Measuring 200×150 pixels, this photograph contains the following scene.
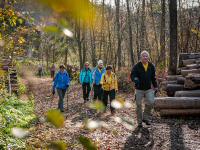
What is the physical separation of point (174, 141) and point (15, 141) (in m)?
3.66

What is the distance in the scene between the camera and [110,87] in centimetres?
1274

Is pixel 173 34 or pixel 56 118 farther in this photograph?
pixel 173 34

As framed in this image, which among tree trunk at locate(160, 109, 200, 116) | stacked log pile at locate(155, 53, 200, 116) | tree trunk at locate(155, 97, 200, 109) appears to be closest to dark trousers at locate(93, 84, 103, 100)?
stacked log pile at locate(155, 53, 200, 116)

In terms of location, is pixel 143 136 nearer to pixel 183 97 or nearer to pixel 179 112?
pixel 179 112

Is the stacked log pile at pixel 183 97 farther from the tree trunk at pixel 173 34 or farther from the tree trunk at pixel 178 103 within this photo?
the tree trunk at pixel 173 34

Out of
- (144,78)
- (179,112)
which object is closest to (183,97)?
(179,112)

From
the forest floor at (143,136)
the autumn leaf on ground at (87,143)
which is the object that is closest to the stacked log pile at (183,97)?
the forest floor at (143,136)

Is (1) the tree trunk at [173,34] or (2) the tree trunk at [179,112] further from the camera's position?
(1) the tree trunk at [173,34]

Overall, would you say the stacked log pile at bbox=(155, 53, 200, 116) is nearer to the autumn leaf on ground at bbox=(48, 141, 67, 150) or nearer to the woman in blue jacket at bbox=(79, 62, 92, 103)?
the woman in blue jacket at bbox=(79, 62, 92, 103)

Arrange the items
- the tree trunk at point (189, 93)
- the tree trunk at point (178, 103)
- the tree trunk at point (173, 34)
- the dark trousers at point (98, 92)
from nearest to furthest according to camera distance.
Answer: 1. the tree trunk at point (178, 103)
2. the tree trunk at point (189, 93)
3. the dark trousers at point (98, 92)
4. the tree trunk at point (173, 34)

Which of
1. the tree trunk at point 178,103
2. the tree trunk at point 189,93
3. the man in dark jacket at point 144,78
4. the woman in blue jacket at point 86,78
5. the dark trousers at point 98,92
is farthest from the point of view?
the woman in blue jacket at point 86,78

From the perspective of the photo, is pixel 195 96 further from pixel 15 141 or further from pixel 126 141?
pixel 15 141

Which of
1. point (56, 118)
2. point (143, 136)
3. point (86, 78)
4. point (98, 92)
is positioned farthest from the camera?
point (86, 78)

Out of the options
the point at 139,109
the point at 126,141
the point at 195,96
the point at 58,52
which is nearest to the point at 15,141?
the point at 126,141
